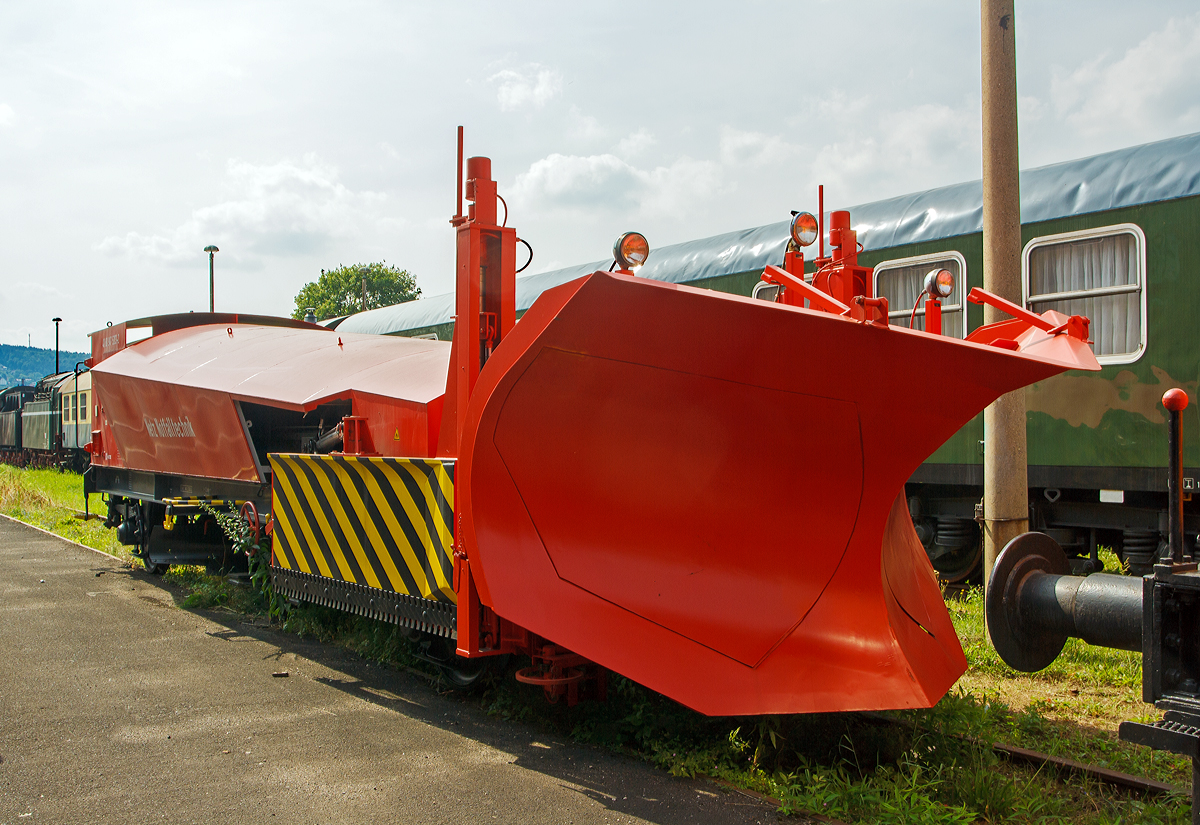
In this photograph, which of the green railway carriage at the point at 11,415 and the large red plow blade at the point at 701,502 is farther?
the green railway carriage at the point at 11,415

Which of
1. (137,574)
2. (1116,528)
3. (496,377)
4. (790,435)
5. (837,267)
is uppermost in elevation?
(837,267)

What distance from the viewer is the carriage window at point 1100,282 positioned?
6.29m

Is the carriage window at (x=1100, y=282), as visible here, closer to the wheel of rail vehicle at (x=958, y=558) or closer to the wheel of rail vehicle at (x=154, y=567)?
the wheel of rail vehicle at (x=958, y=558)

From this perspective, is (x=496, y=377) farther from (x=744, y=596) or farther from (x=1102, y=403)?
(x=1102, y=403)

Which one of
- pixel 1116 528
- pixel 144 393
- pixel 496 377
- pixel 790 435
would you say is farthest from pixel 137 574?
pixel 1116 528

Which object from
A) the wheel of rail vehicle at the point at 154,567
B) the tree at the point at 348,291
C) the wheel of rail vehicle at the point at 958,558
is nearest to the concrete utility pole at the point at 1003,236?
the wheel of rail vehicle at the point at 958,558

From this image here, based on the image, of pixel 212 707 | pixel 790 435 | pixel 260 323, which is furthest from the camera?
pixel 260 323

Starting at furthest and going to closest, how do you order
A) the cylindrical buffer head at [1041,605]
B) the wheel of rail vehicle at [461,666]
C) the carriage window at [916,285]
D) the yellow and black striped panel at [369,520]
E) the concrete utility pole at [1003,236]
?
the carriage window at [916,285] < the concrete utility pole at [1003,236] < the wheel of rail vehicle at [461,666] < the yellow and black striped panel at [369,520] < the cylindrical buffer head at [1041,605]

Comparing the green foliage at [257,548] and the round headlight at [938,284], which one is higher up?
the round headlight at [938,284]

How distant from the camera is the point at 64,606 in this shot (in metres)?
7.38

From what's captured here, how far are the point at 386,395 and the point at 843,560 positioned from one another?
2.97m

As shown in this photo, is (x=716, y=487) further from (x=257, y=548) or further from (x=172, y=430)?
(x=172, y=430)

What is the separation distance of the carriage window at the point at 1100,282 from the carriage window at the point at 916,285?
516 millimetres

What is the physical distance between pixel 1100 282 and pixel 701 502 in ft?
14.9
